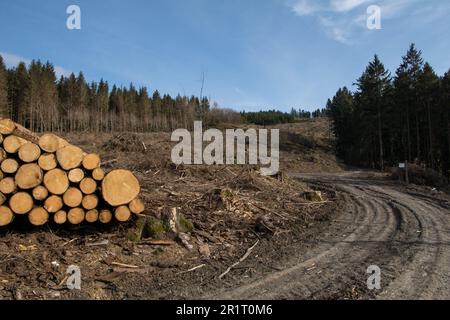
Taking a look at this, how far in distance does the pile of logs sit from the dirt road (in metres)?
3.21

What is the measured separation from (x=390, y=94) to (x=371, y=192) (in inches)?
1159

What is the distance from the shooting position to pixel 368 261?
7.46 metres

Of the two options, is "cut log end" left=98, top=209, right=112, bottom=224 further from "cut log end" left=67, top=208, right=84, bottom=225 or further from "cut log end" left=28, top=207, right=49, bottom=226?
"cut log end" left=28, top=207, right=49, bottom=226

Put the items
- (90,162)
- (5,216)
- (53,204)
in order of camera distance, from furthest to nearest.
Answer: (90,162), (53,204), (5,216)

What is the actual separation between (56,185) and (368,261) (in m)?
6.14

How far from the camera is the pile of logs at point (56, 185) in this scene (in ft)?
23.9

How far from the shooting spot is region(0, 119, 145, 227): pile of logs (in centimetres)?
729

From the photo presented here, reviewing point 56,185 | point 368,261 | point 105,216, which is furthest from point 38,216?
point 368,261

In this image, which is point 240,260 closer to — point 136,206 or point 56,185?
point 136,206

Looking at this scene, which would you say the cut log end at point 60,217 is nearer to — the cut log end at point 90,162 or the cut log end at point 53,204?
the cut log end at point 53,204

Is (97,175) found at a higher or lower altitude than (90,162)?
lower

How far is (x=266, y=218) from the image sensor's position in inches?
401

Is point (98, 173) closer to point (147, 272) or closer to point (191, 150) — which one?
point (147, 272)

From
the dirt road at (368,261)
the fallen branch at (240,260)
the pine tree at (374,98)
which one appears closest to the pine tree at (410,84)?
the pine tree at (374,98)
